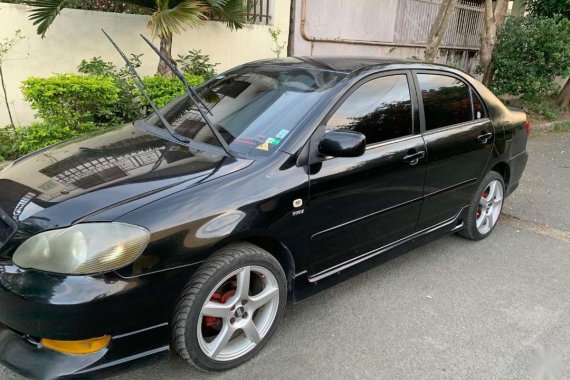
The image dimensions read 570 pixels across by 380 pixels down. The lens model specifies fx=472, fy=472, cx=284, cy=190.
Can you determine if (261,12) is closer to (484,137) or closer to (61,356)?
(484,137)

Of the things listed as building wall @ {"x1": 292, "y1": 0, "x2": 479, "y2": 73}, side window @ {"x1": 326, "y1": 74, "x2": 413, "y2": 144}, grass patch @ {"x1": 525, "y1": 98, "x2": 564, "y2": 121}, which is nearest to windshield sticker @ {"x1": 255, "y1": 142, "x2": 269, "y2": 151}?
side window @ {"x1": 326, "y1": 74, "x2": 413, "y2": 144}

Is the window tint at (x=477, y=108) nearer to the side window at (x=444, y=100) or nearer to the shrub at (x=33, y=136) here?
the side window at (x=444, y=100)

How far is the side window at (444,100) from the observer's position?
3.54 metres

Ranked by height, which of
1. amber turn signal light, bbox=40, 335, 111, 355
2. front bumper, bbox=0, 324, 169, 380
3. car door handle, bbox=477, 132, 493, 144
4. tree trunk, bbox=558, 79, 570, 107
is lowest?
tree trunk, bbox=558, 79, 570, 107

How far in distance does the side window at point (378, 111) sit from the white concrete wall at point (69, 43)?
430 centimetres

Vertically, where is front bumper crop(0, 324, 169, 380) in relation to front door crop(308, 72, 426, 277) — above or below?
below

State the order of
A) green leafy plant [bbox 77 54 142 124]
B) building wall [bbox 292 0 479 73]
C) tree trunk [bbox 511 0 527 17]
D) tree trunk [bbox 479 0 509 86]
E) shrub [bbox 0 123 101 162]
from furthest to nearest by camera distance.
A: tree trunk [bbox 511 0 527 17]
tree trunk [bbox 479 0 509 86]
building wall [bbox 292 0 479 73]
green leafy plant [bbox 77 54 142 124]
shrub [bbox 0 123 101 162]

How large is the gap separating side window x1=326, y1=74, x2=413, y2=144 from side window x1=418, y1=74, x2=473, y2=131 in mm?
215

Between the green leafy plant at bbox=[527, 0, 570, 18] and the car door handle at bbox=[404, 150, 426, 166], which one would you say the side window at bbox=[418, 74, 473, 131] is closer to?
the car door handle at bbox=[404, 150, 426, 166]

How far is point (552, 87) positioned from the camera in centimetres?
945

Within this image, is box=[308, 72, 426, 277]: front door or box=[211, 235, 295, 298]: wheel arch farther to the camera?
box=[308, 72, 426, 277]: front door

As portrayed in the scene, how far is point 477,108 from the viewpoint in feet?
13.2

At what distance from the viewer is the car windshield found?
9.27ft

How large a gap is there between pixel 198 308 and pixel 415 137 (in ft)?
6.50
